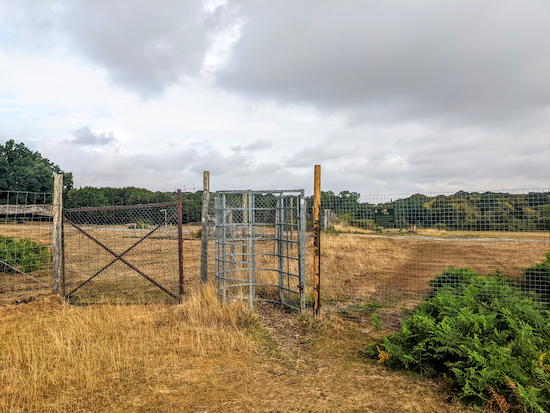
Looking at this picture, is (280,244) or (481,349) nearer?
(481,349)

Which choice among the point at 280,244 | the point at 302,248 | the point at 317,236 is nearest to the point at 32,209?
the point at 280,244

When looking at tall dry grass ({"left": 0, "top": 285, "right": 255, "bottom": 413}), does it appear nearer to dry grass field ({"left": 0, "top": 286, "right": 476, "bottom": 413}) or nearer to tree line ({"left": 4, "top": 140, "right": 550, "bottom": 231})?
dry grass field ({"left": 0, "top": 286, "right": 476, "bottom": 413})

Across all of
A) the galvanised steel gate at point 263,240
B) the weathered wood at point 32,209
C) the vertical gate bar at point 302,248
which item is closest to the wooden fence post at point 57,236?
the weathered wood at point 32,209

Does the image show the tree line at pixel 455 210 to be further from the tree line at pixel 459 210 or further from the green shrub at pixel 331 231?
the green shrub at pixel 331 231

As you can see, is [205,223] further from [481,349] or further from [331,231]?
[481,349]

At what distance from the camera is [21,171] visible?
45938 mm

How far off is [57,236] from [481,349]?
9.96m

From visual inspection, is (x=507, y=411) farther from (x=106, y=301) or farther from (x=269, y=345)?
(x=106, y=301)

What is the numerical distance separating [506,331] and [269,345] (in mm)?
3674

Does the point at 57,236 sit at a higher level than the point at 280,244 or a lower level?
higher

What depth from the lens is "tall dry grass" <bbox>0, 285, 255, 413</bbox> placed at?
4641mm

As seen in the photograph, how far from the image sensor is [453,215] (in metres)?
7.32

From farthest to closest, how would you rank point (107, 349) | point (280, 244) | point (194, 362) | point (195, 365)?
point (280, 244) → point (107, 349) → point (194, 362) → point (195, 365)

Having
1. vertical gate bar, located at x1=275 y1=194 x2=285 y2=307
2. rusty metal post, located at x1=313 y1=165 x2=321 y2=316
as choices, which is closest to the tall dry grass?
vertical gate bar, located at x1=275 y1=194 x2=285 y2=307
